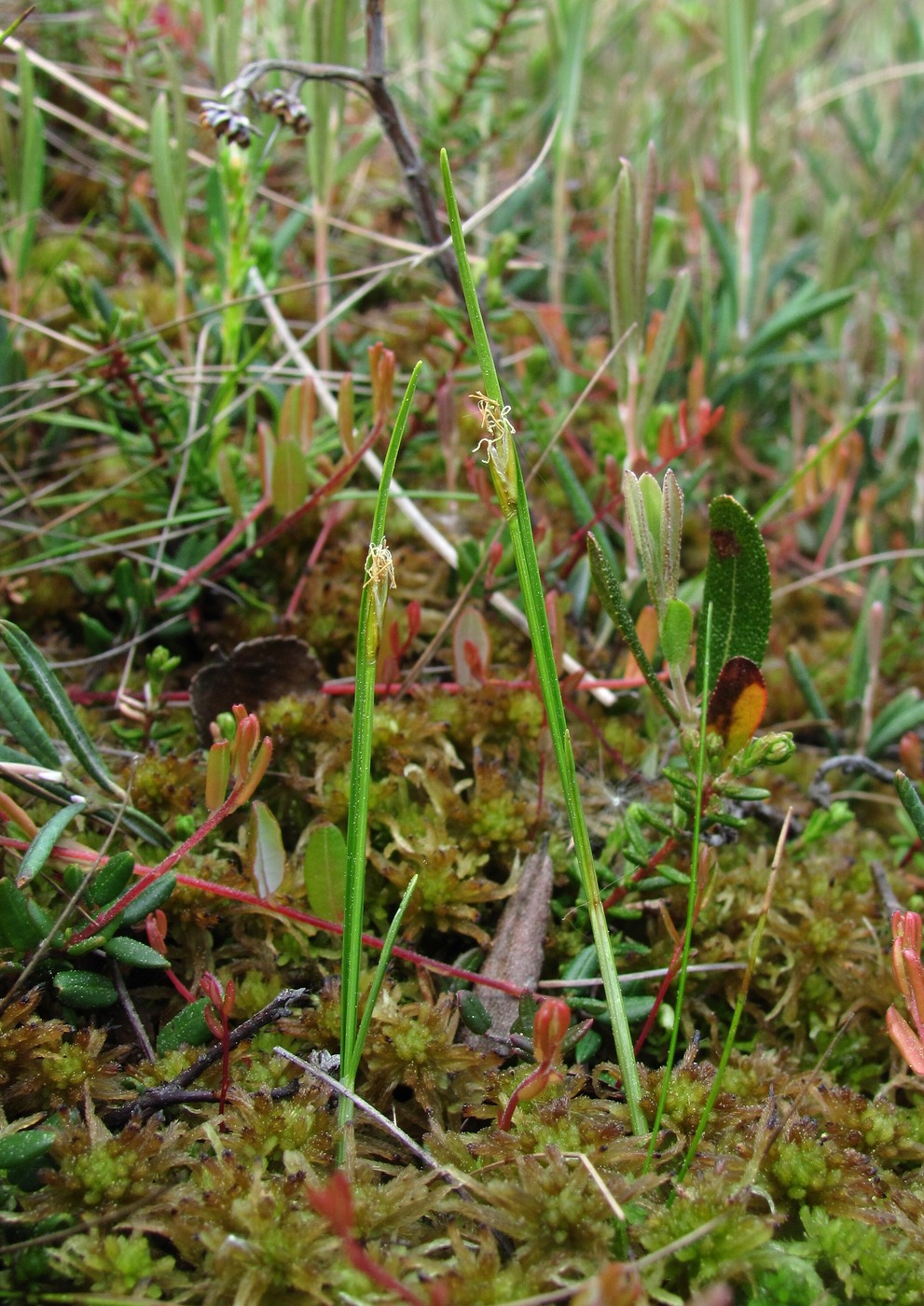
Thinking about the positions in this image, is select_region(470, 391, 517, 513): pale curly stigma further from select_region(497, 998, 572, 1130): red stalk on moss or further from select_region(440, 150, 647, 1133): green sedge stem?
select_region(497, 998, 572, 1130): red stalk on moss

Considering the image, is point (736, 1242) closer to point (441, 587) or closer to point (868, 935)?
point (868, 935)

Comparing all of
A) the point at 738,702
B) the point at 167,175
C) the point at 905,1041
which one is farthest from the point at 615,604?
the point at 167,175

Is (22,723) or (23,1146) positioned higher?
(22,723)

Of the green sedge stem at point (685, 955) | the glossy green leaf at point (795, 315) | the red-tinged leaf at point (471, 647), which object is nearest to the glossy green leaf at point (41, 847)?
the red-tinged leaf at point (471, 647)

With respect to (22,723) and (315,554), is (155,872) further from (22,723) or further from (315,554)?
(315,554)

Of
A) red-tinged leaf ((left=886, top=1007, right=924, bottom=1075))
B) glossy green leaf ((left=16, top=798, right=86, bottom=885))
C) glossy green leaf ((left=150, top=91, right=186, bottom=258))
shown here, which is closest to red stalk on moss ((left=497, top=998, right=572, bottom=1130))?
red-tinged leaf ((left=886, top=1007, right=924, bottom=1075))

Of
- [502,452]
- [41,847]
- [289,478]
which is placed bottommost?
[41,847]

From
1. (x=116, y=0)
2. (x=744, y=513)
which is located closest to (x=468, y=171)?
(x=116, y=0)
